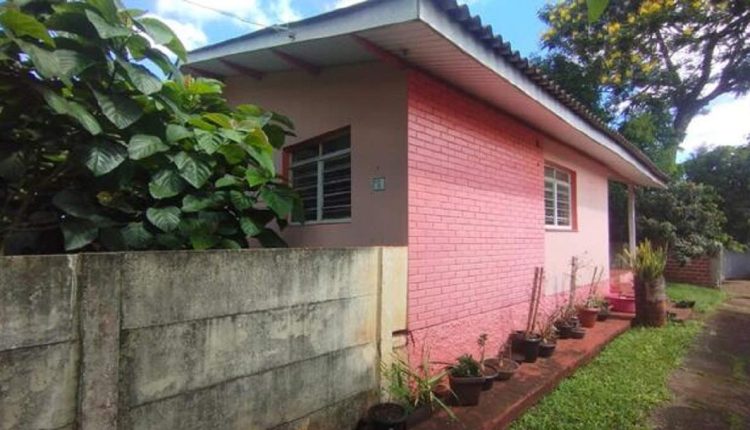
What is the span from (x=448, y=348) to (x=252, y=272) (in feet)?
8.37

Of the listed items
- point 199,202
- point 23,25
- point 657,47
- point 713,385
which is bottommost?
point 713,385

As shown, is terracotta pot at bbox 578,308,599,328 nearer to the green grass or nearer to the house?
the house

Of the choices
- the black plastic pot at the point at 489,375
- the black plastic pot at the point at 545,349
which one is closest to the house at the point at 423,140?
the black plastic pot at the point at 489,375

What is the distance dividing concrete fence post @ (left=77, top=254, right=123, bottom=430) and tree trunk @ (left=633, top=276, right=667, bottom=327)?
8.30m

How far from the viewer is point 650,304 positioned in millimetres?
8125

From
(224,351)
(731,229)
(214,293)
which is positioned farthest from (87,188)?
(731,229)

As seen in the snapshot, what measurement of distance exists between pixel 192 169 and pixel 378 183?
1.90 meters

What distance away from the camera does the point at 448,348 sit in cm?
471

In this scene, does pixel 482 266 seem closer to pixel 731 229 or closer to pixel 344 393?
pixel 344 393

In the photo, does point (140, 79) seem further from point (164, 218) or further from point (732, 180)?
point (732, 180)

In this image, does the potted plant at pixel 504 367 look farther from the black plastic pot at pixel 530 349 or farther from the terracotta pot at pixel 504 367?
the black plastic pot at pixel 530 349

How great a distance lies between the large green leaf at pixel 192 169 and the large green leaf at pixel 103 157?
348 millimetres

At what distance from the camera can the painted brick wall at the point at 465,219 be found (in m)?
4.43

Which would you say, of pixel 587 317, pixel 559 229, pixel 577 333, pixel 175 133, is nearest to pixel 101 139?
pixel 175 133
